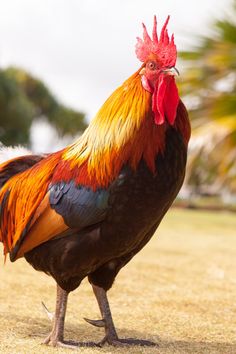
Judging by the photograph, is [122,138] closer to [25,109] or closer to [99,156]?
[99,156]

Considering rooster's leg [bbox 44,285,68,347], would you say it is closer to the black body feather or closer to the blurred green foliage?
the black body feather

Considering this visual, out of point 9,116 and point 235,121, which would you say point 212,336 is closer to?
point 235,121

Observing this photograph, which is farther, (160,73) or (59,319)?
(59,319)

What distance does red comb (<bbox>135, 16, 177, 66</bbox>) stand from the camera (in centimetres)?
360

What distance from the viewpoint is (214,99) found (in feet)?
52.6

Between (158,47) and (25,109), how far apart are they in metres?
31.8

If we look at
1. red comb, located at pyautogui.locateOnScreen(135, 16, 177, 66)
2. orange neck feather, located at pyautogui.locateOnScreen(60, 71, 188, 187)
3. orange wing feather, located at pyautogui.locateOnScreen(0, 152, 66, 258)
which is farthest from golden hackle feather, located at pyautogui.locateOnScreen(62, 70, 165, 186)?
orange wing feather, located at pyautogui.locateOnScreen(0, 152, 66, 258)

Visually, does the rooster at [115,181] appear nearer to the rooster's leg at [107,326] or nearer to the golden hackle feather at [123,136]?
the golden hackle feather at [123,136]

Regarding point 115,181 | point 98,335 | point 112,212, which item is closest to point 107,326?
point 98,335

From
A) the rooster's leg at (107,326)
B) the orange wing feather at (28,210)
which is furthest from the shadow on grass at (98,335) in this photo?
the orange wing feather at (28,210)

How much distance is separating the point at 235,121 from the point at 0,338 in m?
12.2

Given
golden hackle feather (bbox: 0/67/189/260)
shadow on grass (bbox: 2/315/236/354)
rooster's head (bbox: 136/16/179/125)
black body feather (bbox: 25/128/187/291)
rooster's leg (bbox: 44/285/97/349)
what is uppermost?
rooster's head (bbox: 136/16/179/125)

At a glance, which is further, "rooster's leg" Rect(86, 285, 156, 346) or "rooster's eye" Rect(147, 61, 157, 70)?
"rooster's leg" Rect(86, 285, 156, 346)

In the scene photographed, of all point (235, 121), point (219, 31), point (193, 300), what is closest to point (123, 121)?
point (193, 300)
